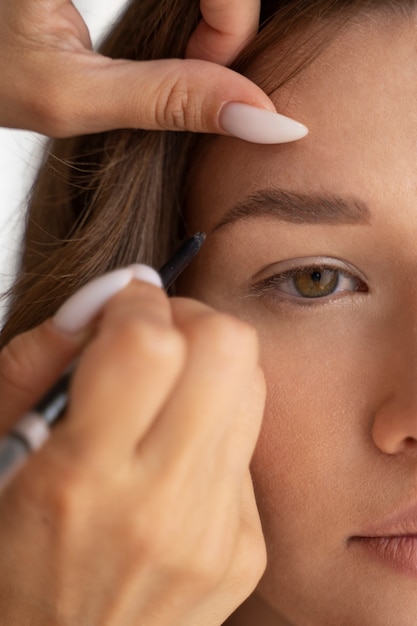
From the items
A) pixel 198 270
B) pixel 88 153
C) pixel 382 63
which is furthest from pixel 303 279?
pixel 88 153

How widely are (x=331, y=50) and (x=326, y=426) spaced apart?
432 mm

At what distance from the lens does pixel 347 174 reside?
1016 mm

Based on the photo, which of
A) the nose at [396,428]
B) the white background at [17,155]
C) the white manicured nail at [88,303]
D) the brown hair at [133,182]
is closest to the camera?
the white manicured nail at [88,303]

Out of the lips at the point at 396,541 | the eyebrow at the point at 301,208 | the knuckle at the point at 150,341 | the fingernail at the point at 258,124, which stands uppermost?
the knuckle at the point at 150,341

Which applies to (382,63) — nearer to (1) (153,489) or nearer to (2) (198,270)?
(2) (198,270)

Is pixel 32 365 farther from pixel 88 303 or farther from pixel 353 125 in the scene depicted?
pixel 353 125

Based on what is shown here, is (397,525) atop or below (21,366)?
below

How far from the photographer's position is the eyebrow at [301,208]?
39.7 inches

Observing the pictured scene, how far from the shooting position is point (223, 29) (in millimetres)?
1124

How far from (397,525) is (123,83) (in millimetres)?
561

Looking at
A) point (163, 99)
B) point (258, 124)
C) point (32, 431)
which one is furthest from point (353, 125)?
point (32, 431)

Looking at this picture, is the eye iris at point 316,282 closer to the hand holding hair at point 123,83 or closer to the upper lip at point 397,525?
the hand holding hair at point 123,83

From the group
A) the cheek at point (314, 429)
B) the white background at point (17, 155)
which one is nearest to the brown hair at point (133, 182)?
the cheek at point (314, 429)

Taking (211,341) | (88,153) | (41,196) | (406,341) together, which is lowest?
(41,196)
